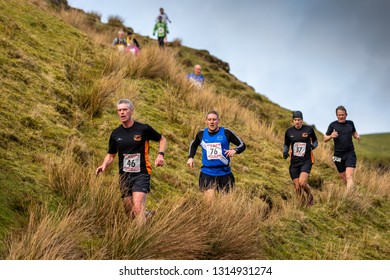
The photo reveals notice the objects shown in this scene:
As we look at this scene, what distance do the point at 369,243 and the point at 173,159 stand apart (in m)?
4.07

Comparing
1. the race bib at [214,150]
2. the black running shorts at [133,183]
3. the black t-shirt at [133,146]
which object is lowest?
the black running shorts at [133,183]

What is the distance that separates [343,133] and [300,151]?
1.85 meters

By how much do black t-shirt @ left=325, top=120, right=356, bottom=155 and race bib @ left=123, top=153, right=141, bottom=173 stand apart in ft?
20.9

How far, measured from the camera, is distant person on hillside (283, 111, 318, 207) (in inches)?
441

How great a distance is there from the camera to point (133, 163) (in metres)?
7.47

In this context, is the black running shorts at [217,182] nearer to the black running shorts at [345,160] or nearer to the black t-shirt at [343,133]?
the black t-shirt at [343,133]

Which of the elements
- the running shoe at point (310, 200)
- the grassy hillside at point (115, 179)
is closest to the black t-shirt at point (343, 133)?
the grassy hillside at point (115, 179)

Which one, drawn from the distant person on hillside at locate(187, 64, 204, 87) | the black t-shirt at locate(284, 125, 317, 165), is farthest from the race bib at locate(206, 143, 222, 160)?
the distant person on hillside at locate(187, 64, 204, 87)

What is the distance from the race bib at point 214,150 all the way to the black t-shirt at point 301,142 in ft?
9.08

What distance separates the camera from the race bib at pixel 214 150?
29.7 feet

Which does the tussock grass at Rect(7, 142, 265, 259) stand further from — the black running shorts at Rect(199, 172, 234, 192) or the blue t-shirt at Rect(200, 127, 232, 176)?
the blue t-shirt at Rect(200, 127, 232, 176)

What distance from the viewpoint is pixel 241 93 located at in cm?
2491

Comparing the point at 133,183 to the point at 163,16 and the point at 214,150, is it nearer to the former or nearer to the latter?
the point at 214,150

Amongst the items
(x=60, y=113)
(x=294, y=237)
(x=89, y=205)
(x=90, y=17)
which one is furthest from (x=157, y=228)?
(x=90, y=17)
